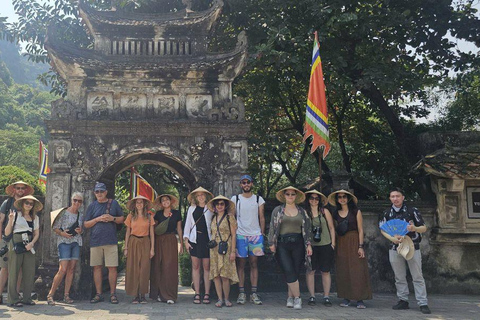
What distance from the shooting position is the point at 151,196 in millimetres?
14914

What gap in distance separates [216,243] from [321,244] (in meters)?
1.77

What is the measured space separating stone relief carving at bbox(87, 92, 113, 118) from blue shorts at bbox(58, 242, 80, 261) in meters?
2.81

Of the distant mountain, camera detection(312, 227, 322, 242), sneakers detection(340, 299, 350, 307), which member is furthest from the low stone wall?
the distant mountain

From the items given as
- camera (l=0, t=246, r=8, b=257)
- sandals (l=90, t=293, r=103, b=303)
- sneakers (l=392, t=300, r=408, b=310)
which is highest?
camera (l=0, t=246, r=8, b=257)

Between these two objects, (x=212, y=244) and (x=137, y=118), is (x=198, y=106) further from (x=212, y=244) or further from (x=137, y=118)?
(x=212, y=244)

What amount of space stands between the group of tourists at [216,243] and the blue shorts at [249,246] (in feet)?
0.06

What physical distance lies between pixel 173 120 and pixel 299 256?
3748mm

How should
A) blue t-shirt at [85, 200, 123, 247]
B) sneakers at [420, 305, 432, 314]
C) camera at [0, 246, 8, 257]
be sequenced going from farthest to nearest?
1. blue t-shirt at [85, 200, 123, 247]
2. camera at [0, 246, 8, 257]
3. sneakers at [420, 305, 432, 314]

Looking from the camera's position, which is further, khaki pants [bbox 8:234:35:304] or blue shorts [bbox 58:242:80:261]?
blue shorts [bbox 58:242:80:261]

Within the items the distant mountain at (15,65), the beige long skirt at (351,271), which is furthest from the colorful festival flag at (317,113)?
the distant mountain at (15,65)

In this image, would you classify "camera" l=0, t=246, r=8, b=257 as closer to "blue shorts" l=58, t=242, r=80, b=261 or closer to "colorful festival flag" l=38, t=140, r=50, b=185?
"blue shorts" l=58, t=242, r=80, b=261

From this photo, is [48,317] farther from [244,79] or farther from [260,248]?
[244,79]

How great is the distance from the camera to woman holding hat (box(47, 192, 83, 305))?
721cm

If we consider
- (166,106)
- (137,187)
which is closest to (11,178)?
(137,187)
